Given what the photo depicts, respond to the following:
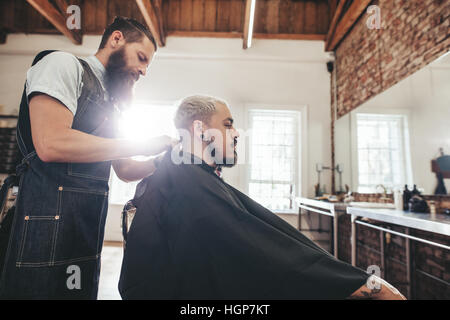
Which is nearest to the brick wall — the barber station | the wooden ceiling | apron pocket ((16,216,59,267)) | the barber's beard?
the barber station

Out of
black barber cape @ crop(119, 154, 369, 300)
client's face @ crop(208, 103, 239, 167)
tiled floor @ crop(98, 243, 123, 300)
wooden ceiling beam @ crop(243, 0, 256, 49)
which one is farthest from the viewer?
wooden ceiling beam @ crop(243, 0, 256, 49)

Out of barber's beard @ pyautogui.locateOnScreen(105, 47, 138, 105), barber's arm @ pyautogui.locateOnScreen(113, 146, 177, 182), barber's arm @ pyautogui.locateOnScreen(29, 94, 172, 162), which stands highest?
barber's beard @ pyautogui.locateOnScreen(105, 47, 138, 105)

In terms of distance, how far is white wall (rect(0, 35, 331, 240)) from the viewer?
4730mm

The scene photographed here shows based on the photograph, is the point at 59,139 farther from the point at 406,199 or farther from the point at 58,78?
the point at 406,199

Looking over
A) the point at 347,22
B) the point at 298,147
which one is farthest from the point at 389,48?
the point at 298,147

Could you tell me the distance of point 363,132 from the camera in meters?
3.69

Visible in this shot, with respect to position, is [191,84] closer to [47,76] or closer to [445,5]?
[445,5]

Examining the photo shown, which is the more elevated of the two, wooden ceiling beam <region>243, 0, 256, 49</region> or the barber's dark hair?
wooden ceiling beam <region>243, 0, 256, 49</region>

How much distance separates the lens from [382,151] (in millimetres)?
3283

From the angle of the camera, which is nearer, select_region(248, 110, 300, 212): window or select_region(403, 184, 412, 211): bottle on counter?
select_region(403, 184, 412, 211): bottle on counter

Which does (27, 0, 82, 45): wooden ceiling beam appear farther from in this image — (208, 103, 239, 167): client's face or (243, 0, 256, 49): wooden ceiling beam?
(208, 103, 239, 167): client's face

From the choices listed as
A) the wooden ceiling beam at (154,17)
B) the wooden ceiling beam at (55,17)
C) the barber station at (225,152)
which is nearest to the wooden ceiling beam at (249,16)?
the barber station at (225,152)
